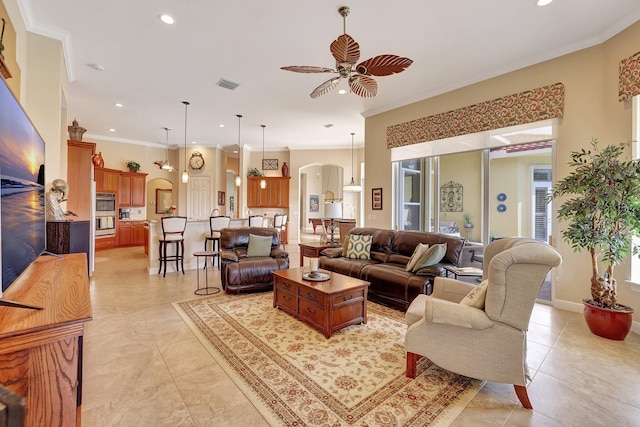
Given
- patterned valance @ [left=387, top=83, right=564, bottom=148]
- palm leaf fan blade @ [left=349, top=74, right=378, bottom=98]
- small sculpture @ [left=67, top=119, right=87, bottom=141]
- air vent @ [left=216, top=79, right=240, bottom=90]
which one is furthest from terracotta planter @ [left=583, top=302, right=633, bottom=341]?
small sculpture @ [left=67, top=119, right=87, bottom=141]

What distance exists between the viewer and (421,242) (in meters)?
4.16

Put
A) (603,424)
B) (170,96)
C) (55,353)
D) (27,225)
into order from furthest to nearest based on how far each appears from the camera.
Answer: (170,96)
(603,424)
(27,225)
(55,353)

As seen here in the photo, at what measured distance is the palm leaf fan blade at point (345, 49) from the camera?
2.41 metres

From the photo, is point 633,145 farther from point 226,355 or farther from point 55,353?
point 55,353

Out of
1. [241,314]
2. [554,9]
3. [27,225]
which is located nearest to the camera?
[27,225]

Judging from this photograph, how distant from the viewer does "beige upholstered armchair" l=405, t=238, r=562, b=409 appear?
6.11 feet

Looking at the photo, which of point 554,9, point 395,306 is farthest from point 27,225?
point 554,9

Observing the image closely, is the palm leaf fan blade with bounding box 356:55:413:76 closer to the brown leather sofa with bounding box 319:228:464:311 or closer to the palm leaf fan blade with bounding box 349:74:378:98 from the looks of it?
the palm leaf fan blade with bounding box 349:74:378:98

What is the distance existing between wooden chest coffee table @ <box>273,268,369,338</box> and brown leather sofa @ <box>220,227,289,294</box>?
0.96 m

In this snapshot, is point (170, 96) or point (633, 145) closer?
point (633, 145)

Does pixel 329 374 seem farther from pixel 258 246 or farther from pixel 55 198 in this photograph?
pixel 55 198

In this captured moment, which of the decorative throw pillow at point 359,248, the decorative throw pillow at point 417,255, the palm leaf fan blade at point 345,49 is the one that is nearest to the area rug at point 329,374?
the decorative throw pillow at point 417,255

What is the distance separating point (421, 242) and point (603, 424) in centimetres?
256

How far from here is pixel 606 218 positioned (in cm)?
282
